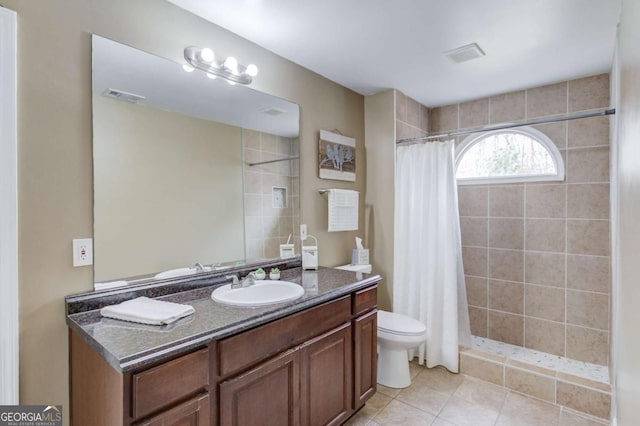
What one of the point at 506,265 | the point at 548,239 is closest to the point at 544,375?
the point at 506,265

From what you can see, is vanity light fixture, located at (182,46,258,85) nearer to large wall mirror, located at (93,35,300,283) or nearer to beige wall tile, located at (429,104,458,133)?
large wall mirror, located at (93,35,300,283)

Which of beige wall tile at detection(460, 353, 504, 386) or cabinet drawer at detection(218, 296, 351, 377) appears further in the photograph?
beige wall tile at detection(460, 353, 504, 386)

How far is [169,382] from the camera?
1118 millimetres

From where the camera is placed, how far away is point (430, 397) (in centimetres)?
238

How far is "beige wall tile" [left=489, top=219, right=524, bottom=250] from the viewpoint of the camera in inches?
119

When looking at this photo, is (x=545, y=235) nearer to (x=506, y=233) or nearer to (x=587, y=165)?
(x=506, y=233)

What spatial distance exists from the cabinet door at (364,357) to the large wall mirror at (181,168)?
0.76 meters

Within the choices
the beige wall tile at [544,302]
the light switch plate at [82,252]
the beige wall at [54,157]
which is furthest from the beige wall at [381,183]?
the light switch plate at [82,252]

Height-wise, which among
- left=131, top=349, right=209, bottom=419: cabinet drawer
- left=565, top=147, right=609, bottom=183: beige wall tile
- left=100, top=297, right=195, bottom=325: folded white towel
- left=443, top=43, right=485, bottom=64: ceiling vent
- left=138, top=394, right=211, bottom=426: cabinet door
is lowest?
left=138, top=394, right=211, bottom=426: cabinet door

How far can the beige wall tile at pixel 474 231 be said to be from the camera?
10.6 ft

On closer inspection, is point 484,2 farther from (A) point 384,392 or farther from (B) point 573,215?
(A) point 384,392

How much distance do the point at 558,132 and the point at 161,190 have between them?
3163 mm

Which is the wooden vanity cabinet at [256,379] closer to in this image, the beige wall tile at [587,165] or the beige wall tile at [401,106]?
the beige wall tile at [401,106]

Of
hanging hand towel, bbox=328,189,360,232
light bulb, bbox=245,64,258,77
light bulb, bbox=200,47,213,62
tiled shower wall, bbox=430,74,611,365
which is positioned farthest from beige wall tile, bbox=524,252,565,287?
light bulb, bbox=200,47,213,62
